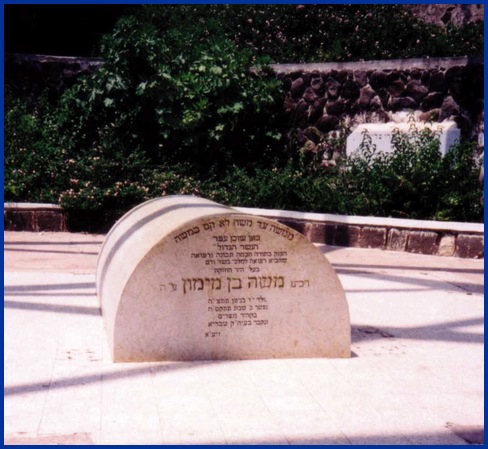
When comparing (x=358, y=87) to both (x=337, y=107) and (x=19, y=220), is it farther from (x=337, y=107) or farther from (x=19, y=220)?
(x=19, y=220)

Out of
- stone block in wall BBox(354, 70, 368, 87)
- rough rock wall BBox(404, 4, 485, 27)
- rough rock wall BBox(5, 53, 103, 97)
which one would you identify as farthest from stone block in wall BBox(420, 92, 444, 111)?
rough rock wall BBox(5, 53, 103, 97)

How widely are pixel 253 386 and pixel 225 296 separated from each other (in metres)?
0.69

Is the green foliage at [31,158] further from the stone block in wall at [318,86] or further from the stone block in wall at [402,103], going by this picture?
the stone block in wall at [402,103]

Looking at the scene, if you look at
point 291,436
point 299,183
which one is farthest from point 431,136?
point 291,436

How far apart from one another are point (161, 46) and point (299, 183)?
3.09 m

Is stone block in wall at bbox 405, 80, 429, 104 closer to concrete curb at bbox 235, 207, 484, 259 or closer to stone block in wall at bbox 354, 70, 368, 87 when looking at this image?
stone block in wall at bbox 354, 70, 368, 87

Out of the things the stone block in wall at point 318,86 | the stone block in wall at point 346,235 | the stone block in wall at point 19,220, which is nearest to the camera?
the stone block in wall at point 346,235

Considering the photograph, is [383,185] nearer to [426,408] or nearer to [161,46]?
[161,46]

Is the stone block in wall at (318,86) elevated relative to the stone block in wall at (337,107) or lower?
elevated

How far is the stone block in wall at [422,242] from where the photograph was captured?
907cm

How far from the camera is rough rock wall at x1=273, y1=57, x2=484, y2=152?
11.0 metres

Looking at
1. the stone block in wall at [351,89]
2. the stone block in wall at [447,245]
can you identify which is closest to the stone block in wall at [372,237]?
the stone block in wall at [447,245]

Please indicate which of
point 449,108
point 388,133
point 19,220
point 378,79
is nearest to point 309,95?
point 378,79

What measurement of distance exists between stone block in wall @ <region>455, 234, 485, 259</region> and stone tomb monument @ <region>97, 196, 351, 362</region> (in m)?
4.20
